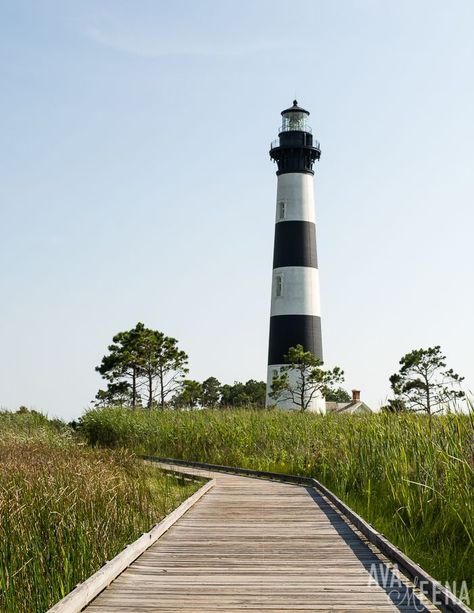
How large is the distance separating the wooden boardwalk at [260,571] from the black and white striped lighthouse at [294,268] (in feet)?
58.4

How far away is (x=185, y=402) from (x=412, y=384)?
9.00m

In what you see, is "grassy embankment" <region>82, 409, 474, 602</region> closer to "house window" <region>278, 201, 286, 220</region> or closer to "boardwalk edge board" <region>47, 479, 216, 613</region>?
"boardwalk edge board" <region>47, 479, 216, 613</region>

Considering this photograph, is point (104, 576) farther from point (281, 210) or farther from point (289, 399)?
point (289, 399)

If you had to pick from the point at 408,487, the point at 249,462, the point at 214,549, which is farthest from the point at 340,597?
the point at 249,462

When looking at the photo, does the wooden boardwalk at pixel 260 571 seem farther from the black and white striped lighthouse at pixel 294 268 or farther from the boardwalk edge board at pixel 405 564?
the black and white striped lighthouse at pixel 294 268

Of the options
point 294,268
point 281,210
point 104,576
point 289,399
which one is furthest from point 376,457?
point 289,399

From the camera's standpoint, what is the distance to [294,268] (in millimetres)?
25141

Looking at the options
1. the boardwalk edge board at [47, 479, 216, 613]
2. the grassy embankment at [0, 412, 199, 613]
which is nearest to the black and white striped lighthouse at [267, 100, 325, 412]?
the grassy embankment at [0, 412, 199, 613]

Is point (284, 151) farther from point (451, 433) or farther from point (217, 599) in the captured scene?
point (217, 599)

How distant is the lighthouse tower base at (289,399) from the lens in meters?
26.0

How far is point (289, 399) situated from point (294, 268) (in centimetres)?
501

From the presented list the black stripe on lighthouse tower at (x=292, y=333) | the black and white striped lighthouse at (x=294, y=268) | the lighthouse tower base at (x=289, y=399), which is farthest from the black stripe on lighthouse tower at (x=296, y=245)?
the lighthouse tower base at (x=289, y=399)

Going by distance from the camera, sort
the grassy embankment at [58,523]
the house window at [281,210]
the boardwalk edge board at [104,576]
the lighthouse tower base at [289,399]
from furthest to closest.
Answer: the lighthouse tower base at [289,399] → the house window at [281,210] → the grassy embankment at [58,523] → the boardwalk edge board at [104,576]

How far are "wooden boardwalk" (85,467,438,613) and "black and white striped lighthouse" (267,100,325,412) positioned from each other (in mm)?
17788
